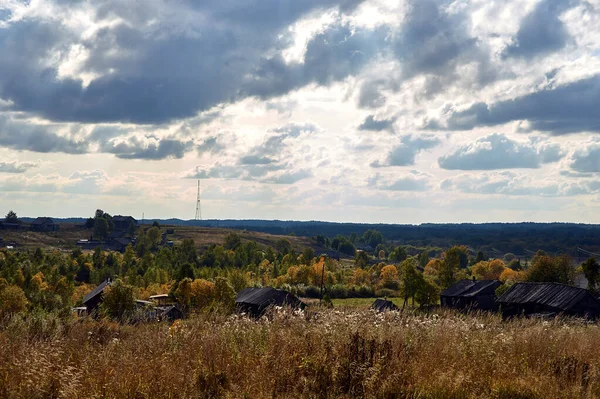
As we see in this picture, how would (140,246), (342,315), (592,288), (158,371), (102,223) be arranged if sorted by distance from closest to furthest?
(158,371)
(342,315)
(592,288)
(140,246)
(102,223)

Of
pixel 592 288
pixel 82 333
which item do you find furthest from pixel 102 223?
pixel 82 333

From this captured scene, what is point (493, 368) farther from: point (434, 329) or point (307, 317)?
point (307, 317)

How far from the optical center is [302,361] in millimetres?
7844

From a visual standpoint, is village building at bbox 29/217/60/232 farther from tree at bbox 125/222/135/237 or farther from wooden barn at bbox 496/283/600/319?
wooden barn at bbox 496/283/600/319

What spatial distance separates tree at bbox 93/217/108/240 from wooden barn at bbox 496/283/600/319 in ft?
460

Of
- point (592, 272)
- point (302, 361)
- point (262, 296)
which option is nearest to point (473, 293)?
point (592, 272)

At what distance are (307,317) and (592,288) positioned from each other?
240 ft

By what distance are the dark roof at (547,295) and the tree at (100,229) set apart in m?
140

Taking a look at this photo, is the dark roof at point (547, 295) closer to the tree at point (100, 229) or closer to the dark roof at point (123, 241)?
the dark roof at point (123, 241)

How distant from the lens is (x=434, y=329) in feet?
31.6

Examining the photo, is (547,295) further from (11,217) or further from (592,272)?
(11,217)

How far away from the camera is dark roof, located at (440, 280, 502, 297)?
74.4 m

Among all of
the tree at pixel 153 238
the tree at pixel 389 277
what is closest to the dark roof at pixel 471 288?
the tree at pixel 389 277

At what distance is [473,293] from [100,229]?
132 metres
